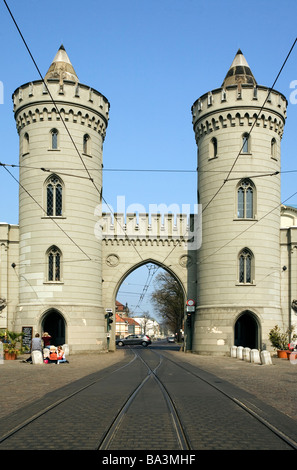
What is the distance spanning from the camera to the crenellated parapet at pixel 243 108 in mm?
36438

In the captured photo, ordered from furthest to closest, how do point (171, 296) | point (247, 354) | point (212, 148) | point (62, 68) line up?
1. point (171, 296)
2. point (62, 68)
3. point (212, 148)
4. point (247, 354)

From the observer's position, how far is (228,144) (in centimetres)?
3675

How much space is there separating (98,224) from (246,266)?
10.3 metres

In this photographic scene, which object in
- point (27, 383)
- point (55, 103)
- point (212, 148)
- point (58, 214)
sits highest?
point (55, 103)

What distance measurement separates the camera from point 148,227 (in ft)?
133

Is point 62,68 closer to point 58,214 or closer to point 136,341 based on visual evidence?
point 58,214

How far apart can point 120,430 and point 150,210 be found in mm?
32339

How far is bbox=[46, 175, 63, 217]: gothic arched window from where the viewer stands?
36281 millimetres

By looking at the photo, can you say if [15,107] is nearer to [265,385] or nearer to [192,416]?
[265,385]

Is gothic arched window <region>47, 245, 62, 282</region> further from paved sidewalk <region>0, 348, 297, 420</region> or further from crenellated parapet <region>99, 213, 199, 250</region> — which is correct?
paved sidewalk <region>0, 348, 297, 420</region>

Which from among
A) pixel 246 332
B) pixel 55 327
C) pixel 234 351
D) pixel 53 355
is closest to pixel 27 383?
pixel 53 355

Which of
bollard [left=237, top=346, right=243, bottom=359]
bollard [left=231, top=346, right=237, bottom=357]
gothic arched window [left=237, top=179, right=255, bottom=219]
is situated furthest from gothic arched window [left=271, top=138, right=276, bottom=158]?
bollard [left=237, top=346, right=243, bottom=359]

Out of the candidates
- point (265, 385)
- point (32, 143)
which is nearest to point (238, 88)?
point (32, 143)

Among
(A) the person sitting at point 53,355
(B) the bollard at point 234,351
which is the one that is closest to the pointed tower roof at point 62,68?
(A) the person sitting at point 53,355
